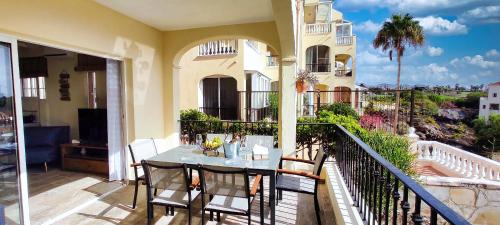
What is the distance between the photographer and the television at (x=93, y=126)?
4.53 meters

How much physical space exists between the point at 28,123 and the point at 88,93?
1.50 metres

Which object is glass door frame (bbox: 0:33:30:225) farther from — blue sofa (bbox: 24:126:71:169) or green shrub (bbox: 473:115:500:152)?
green shrub (bbox: 473:115:500:152)

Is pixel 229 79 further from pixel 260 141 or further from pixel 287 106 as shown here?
pixel 260 141

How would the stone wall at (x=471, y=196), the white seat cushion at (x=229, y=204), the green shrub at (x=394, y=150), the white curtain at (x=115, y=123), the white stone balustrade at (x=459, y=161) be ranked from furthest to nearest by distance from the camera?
the white stone balustrade at (x=459, y=161) < the stone wall at (x=471, y=196) < the white curtain at (x=115, y=123) < the green shrub at (x=394, y=150) < the white seat cushion at (x=229, y=204)

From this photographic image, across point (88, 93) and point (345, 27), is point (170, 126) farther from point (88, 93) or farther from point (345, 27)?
point (345, 27)

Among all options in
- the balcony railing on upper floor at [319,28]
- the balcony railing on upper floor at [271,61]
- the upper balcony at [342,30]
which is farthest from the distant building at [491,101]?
the balcony railing on upper floor at [271,61]

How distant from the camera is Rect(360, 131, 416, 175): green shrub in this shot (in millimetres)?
3428

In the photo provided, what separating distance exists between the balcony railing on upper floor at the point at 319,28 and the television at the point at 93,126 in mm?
11891

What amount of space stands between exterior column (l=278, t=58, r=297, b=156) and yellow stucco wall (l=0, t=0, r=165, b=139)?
2.22 metres

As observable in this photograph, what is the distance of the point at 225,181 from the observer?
79.4 inches

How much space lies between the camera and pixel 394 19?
11312 mm

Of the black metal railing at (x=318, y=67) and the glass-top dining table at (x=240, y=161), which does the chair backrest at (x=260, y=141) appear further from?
the black metal railing at (x=318, y=67)

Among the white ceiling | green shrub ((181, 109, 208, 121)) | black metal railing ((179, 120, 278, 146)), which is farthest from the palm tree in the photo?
the white ceiling

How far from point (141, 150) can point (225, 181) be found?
149 cm
